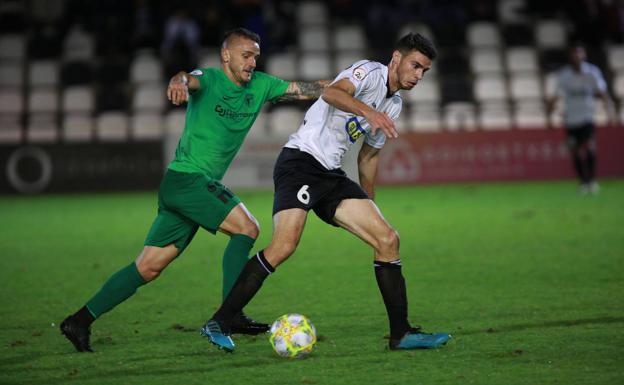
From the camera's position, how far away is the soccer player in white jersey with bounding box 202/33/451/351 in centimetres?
621

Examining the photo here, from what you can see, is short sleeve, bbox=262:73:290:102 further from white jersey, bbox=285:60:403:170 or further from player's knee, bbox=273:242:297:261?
player's knee, bbox=273:242:297:261

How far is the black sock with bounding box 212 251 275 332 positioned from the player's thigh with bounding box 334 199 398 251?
0.55 metres

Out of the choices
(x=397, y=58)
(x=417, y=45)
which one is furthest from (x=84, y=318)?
(x=417, y=45)

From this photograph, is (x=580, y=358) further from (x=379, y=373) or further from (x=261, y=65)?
(x=261, y=65)

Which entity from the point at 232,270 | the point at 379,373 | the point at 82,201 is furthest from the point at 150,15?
the point at 379,373

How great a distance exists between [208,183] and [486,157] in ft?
50.7

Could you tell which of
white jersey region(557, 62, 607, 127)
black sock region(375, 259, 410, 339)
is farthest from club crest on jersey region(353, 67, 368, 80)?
white jersey region(557, 62, 607, 127)

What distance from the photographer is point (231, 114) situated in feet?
22.4

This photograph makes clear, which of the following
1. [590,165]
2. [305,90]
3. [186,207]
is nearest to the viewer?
[186,207]

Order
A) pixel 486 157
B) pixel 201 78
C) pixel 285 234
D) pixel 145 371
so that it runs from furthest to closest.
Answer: pixel 486 157 < pixel 201 78 < pixel 285 234 < pixel 145 371

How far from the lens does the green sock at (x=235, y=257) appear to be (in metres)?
6.75

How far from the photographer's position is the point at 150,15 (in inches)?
917

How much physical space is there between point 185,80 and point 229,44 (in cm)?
59

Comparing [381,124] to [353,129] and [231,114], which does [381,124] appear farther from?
[231,114]
